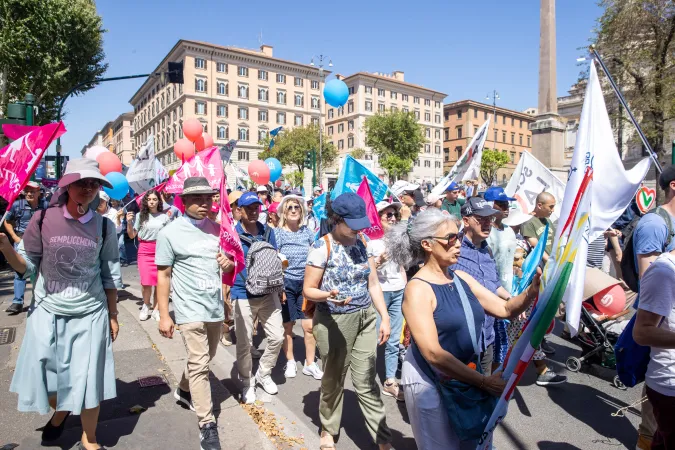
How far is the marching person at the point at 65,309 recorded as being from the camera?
10.5 feet

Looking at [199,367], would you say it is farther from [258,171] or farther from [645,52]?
[645,52]

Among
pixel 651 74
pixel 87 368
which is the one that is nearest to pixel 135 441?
pixel 87 368

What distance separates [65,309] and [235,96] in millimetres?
69165

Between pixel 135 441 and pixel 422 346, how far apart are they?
2467 mm

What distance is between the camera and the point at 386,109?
71.0 metres

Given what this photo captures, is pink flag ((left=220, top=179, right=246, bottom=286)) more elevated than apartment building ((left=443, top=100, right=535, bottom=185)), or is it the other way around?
apartment building ((left=443, top=100, right=535, bottom=185))

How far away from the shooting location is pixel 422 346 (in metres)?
2.36

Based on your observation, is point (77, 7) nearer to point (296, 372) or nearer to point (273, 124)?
point (296, 372)

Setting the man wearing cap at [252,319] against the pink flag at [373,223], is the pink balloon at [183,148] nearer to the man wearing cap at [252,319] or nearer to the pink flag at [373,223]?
the pink flag at [373,223]

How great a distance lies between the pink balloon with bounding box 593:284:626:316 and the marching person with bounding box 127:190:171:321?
5591 millimetres

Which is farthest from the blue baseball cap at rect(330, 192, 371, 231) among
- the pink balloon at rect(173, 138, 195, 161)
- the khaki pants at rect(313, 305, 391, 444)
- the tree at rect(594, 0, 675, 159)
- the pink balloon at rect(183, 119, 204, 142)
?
the tree at rect(594, 0, 675, 159)

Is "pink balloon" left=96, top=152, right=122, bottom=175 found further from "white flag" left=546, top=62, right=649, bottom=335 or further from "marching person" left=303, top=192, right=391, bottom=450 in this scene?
"white flag" left=546, top=62, right=649, bottom=335

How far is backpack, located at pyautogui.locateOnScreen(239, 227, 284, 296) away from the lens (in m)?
4.49

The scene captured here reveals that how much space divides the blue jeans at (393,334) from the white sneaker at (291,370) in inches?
40.9
